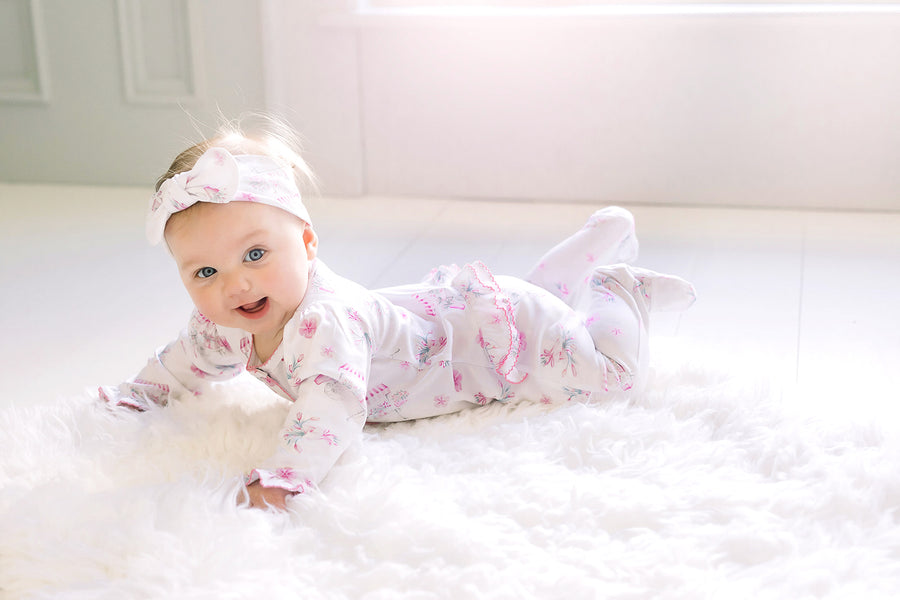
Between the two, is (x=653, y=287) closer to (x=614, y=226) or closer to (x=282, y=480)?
(x=614, y=226)

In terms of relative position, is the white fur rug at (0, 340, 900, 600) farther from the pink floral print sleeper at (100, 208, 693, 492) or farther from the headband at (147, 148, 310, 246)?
the headband at (147, 148, 310, 246)

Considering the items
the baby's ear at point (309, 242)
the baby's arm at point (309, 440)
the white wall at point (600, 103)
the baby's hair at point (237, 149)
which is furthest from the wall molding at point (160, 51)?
the baby's arm at point (309, 440)

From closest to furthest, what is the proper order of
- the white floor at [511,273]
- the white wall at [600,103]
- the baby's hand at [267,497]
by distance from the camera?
1. the baby's hand at [267,497]
2. the white floor at [511,273]
3. the white wall at [600,103]

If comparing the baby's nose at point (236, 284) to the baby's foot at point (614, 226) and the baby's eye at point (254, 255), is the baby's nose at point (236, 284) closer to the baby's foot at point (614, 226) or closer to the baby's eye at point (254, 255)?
the baby's eye at point (254, 255)

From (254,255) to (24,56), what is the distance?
76.3 inches

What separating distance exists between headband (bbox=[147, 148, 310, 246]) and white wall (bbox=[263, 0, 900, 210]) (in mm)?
1361

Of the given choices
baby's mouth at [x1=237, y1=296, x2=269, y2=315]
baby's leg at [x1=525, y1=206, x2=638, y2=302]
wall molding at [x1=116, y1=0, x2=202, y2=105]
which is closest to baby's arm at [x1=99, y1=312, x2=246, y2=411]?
baby's mouth at [x1=237, y1=296, x2=269, y2=315]

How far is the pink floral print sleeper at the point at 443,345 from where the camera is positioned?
1.15 m

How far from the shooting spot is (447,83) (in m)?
2.46

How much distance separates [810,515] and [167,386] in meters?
0.80

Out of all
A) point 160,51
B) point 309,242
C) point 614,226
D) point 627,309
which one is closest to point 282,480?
point 309,242

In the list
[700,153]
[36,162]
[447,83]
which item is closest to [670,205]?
[700,153]

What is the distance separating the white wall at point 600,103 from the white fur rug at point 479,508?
1.24 m

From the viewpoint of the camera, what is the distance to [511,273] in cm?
192
